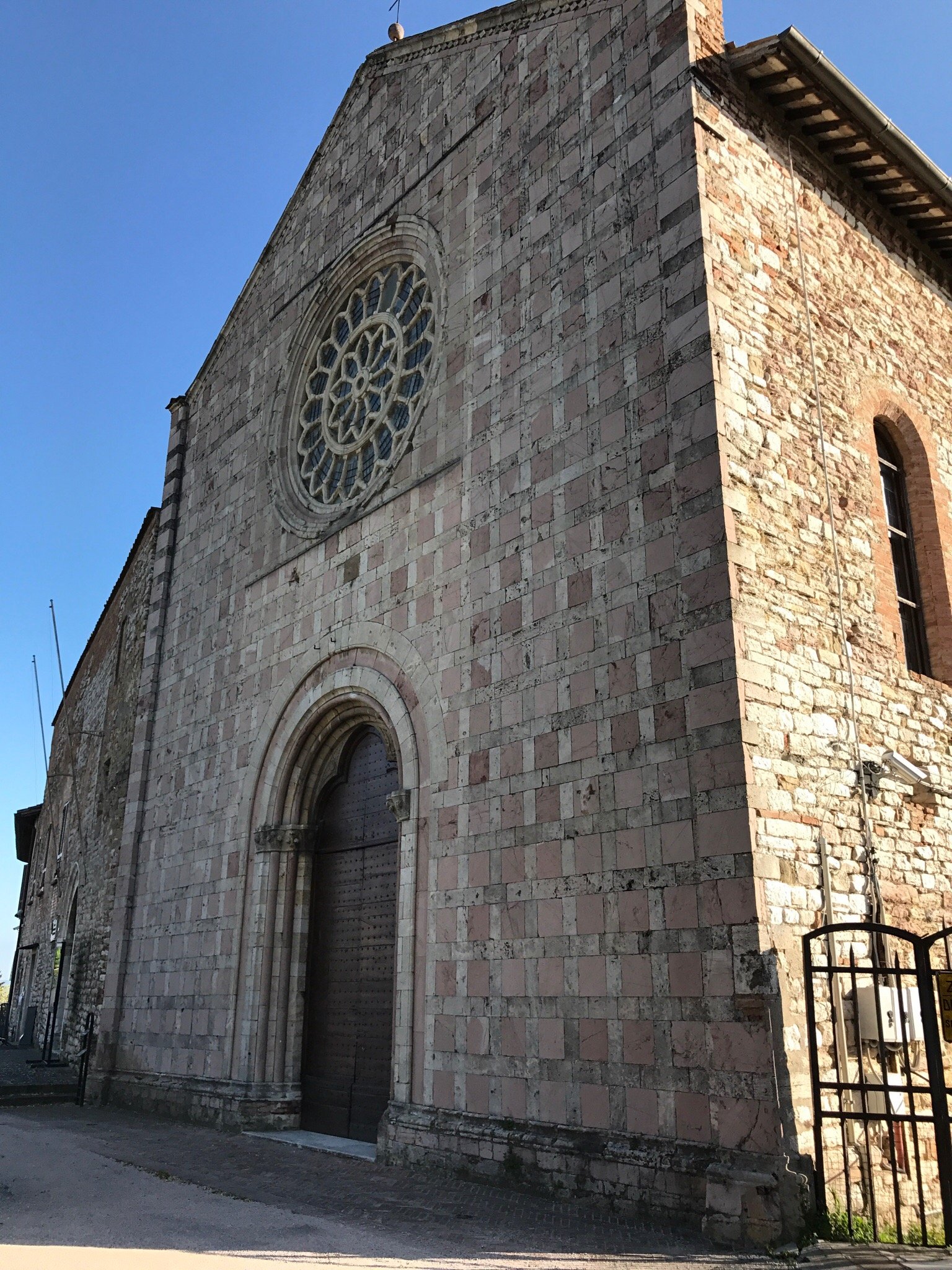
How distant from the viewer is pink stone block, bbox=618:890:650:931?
7.84 metres

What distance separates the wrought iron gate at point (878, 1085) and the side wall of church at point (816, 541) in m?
0.26

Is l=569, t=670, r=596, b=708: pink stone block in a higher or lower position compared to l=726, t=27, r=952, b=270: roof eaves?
lower

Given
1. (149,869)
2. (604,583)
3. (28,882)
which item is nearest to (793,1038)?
(604,583)

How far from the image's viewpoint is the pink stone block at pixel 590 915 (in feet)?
26.8

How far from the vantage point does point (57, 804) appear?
3088 centimetres

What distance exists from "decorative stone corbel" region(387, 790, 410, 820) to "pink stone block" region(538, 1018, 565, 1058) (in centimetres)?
274

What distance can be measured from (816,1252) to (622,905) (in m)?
2.61

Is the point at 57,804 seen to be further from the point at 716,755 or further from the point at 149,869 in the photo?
the point at 716,755

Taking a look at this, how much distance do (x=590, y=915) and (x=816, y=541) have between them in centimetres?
376

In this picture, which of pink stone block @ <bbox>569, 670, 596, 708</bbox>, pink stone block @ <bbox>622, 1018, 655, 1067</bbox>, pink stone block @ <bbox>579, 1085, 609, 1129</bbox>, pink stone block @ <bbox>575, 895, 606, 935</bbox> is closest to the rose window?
pink stone block @ <bbox>569, 670, 596, 708</bbox>

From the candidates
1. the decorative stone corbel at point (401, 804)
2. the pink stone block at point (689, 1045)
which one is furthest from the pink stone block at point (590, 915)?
the decorative stone corbel at point (401, 804)

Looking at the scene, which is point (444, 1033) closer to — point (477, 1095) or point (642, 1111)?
point (477, 1095)

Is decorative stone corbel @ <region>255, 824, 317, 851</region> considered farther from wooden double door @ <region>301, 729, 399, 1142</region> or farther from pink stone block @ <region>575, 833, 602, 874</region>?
pink stone block @ <region>575, 833, 602, 874</region>

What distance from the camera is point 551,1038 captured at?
8367 millimetres
